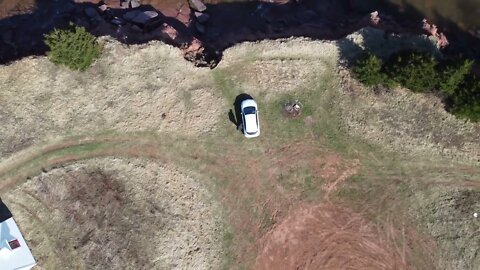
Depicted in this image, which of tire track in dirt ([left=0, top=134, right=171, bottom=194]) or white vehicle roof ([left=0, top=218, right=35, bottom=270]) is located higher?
tire track in dirt ([left=0, top=134, right=171, bottom=194])

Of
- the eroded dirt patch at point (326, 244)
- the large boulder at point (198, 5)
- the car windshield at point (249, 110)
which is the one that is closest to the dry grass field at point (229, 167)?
the eroded dirt patch at point (326, 244)

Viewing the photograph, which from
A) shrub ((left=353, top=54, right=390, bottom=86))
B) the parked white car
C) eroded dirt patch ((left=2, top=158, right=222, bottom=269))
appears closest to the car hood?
the parked white car

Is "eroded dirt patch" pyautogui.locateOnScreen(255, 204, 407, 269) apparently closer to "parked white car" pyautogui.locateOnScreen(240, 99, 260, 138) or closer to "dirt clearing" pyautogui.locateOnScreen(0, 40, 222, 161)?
"parked white car" pyautogui.locateOnScreen(240, 99, 260, 138)

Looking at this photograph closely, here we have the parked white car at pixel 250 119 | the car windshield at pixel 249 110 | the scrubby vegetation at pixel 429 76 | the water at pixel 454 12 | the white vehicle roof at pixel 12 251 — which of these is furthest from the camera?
the water at pixel 454 12

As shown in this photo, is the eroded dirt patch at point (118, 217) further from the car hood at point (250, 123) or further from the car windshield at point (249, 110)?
the car windshield at point (249, 110)

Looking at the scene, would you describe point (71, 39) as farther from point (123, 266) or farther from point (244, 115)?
point (123, 266)

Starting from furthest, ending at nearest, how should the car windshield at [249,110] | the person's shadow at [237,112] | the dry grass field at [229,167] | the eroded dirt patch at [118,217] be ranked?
the person's shadow at [237,112], the car windshield at [249,110], the dry grass field at [229,167], the eroded dirt patch at [118,217]
